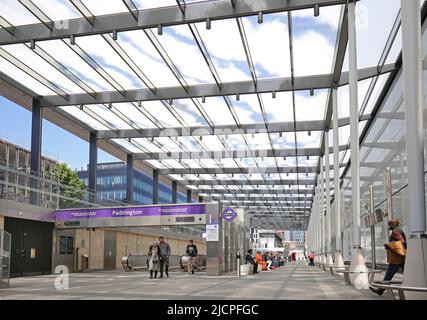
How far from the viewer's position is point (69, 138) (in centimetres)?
3100

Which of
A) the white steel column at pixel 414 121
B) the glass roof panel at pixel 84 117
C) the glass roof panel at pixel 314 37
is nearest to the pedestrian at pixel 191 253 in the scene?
the glass roof panel at pixel 84 117

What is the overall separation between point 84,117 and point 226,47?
13.2 m

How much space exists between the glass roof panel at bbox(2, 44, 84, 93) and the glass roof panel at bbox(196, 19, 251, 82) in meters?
6.77

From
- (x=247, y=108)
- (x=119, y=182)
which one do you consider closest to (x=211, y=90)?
(x=247, y=108)

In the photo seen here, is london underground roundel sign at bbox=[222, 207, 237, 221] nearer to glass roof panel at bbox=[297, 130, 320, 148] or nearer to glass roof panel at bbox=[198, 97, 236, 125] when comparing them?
glass roof panel at bbox=[198, 97, 236, 125]

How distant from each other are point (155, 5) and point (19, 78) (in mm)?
9097

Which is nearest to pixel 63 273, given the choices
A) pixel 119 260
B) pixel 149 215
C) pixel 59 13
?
pixel 149 215

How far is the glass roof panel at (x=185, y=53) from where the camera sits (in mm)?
17281

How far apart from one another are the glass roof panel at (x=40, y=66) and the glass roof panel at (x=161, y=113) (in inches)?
129

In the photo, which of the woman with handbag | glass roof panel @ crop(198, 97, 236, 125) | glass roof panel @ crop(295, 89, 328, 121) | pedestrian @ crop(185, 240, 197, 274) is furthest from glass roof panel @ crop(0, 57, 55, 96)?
glass roof panel @ crop(295, 89, 328, 121)

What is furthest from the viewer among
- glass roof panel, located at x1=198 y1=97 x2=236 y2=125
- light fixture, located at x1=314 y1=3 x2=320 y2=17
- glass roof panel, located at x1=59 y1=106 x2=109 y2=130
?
glass roof panel, located at x1=59 y1=106 x2=109 y2=130

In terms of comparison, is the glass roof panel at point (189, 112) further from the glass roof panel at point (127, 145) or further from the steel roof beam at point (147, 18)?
the steel roof beam at point (147, 18)

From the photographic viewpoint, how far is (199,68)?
66.6 feet

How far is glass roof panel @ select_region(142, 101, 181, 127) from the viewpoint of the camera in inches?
996
